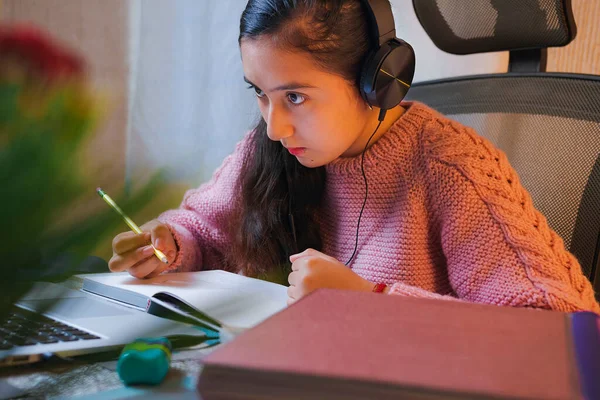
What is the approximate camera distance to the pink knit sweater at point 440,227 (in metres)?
0.76

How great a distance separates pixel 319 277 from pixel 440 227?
0.24m

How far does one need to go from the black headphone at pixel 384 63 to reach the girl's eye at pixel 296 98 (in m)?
0.08

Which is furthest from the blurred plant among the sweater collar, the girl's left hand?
the sweater collar

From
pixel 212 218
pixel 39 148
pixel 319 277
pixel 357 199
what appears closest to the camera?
pixel 39 148

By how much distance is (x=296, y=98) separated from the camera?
0.83 meters

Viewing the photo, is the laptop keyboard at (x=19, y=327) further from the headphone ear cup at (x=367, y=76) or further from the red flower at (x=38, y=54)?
the headphone ear cup at (x=367, y=76)

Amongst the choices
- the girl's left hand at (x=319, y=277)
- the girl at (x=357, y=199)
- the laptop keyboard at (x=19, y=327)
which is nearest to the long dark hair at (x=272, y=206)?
the girl at (x=357, y=199)

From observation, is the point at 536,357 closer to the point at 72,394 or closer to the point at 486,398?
the point at 486,398

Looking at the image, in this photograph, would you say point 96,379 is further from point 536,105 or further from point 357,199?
point 536,105

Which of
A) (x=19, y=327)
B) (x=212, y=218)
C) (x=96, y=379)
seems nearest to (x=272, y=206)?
(x=212, y=218)

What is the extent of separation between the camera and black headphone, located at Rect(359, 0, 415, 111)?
2.65 ft

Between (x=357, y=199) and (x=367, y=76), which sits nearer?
(x=367, y=76)

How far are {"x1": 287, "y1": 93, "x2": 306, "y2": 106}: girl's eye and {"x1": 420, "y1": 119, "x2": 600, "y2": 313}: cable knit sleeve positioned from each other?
19 cm

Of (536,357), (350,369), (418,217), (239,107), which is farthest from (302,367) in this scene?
(239,107)
